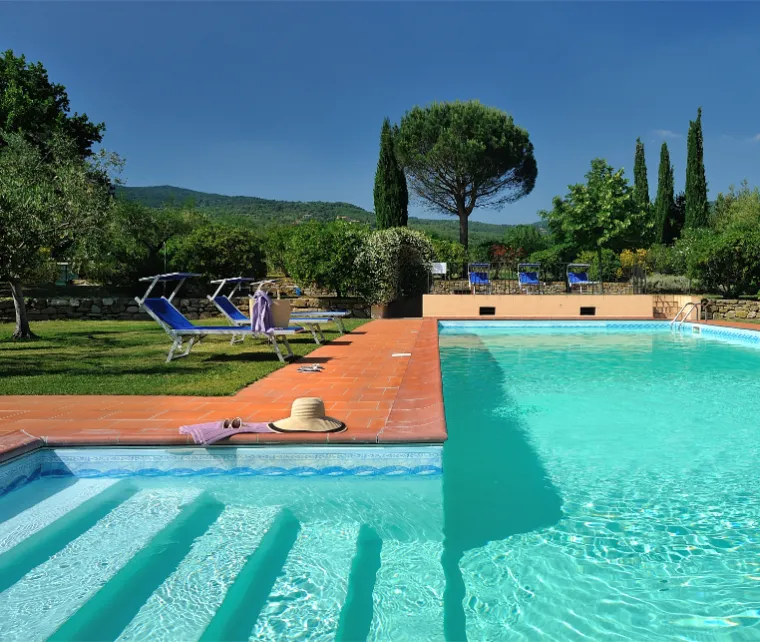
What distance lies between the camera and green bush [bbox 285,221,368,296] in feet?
51.3

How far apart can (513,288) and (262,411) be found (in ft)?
53.9

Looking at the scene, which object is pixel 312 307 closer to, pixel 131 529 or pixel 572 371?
pixel 572 371

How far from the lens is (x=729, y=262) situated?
16.1 metres

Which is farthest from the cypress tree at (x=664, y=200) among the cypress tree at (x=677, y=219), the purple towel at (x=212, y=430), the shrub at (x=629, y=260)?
the purple towel at (x=212, y=430)

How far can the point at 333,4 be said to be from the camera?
15.1 m

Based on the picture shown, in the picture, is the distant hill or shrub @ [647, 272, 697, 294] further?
the distant hill

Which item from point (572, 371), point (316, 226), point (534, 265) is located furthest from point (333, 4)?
point (572, 371)

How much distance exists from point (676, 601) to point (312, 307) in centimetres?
1498

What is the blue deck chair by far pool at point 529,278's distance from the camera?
18.8 meters

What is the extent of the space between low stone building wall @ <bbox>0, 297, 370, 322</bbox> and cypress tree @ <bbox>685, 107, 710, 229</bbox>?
2232cm

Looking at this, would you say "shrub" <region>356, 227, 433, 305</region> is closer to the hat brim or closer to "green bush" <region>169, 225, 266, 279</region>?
"green bush" <region>169, 225, 266, 279</region>

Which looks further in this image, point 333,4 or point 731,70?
point 731,70

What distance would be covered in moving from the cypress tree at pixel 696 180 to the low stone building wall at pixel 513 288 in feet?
46.0

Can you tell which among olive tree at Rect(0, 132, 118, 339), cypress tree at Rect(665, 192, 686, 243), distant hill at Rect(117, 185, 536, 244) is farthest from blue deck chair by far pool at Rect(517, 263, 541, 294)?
distant hill at Rect(117, 185, 536, 244)
